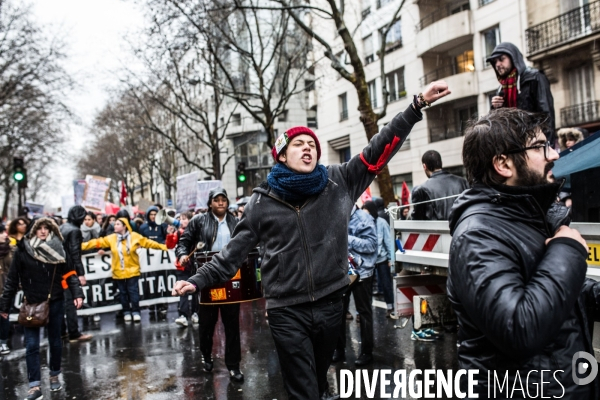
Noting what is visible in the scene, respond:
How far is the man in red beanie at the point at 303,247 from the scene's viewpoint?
3.44 metres

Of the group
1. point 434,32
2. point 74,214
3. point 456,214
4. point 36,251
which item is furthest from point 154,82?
point 456,214

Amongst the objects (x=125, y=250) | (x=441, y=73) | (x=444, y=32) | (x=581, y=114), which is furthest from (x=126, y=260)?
(x=441, y=73)

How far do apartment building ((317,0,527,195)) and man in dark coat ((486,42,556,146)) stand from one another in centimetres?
1704

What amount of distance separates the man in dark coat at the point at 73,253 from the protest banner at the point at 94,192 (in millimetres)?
10272

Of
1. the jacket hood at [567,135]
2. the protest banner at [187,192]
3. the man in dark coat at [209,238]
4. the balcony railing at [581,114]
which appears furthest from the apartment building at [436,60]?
the man in dark coat at [209,238]

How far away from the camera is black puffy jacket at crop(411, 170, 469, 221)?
589 centimetres

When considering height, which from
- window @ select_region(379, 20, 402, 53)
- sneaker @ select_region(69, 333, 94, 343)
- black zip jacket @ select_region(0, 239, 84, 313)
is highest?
window @ select_region(379, 20, 402, 53)

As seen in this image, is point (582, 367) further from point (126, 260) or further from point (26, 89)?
point (26, 89)

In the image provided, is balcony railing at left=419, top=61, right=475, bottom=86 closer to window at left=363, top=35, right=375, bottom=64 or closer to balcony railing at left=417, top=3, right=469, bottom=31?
balcony railing at left=417, top=3, right=469, bottom=31

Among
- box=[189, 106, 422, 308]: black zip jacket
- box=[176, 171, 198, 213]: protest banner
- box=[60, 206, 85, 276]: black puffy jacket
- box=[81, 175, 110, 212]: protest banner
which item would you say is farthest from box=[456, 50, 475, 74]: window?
box=[189, 106, 422, 308]: black zip jacket

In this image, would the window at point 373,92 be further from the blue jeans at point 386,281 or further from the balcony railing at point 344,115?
the blue jeans at point 386,281

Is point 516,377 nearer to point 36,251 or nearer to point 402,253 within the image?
point 402,253

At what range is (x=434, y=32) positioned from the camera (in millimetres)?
24438

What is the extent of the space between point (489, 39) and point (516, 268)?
23.5 metres
